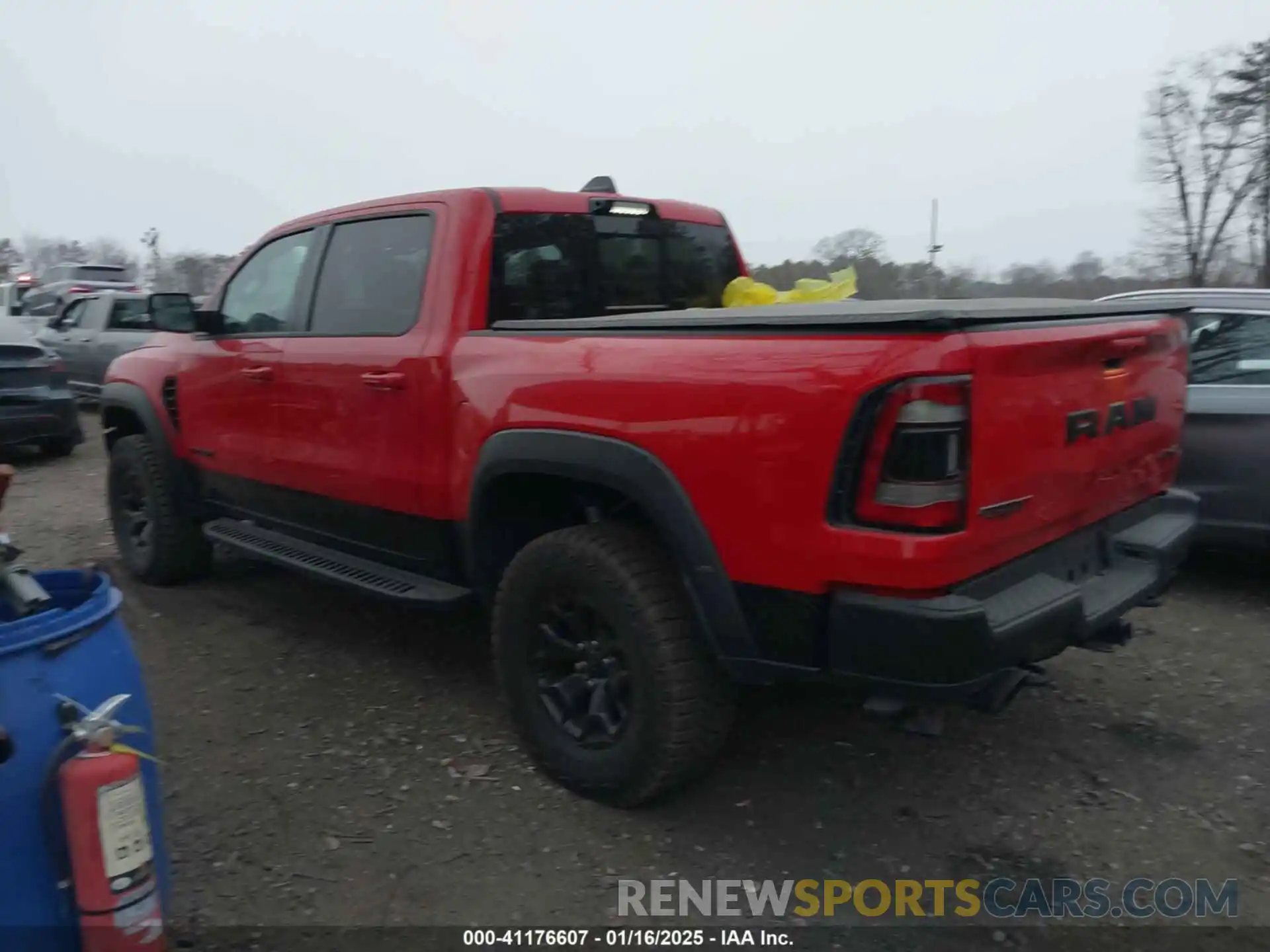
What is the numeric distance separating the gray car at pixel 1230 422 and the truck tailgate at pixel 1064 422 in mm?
1760

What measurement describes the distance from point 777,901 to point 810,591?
885 millimetres

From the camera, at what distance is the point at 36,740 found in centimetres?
204

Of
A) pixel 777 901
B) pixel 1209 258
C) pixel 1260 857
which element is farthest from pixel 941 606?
pixel 1209 258

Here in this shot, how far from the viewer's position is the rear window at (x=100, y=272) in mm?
25578

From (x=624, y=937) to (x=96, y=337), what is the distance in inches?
451

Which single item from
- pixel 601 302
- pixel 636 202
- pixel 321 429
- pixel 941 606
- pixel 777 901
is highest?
pixel 636 202

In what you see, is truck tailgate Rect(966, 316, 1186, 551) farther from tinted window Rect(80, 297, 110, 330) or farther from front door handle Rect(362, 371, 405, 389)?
tinted window Rect(80, 297, 110, 330)

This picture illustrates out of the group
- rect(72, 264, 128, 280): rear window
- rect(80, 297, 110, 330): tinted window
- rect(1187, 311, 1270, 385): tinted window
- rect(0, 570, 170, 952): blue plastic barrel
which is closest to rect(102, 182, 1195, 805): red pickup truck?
rect(0, 570, 170, 952): blue plastic barrel

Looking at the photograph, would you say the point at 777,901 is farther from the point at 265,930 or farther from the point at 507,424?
the point at 507,424

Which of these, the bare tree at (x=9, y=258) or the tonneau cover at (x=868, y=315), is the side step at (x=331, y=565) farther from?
the bare tree at (x=9, y=258)

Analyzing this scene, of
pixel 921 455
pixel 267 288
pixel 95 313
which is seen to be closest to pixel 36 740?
pixel 921 455

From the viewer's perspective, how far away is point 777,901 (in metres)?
2.70

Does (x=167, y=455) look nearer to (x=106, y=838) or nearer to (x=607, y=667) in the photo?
(x=607, y=667)

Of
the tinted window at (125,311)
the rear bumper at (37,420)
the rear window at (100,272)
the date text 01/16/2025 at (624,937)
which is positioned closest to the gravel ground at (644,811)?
the date text 01/16/2025 at (624,937)
